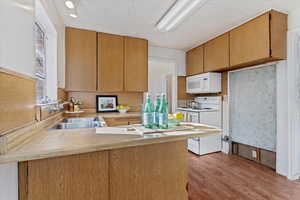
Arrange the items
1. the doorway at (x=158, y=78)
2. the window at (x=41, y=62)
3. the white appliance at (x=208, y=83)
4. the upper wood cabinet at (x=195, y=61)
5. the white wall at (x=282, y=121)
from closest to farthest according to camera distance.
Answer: the window at (x=41, y=62) < the white wall at (x=282, y=121) < the white appliance at (x=208, y=83) < the upper wood cabinet at (x=195, y=61) < the doorway at (x=158, y=78)

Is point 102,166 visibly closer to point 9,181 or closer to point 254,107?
point 9,181

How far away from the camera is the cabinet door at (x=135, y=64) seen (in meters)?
2.95

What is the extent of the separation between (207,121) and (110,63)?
2361 mm

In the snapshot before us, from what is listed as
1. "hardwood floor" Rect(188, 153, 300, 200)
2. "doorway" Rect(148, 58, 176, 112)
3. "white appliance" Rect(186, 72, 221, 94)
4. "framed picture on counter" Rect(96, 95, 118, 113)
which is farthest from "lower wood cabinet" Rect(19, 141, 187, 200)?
"doorway" Rect(148, 58, 176, 112)

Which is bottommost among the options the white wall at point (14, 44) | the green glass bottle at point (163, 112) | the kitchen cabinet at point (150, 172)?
the kitchen cabinet at point (150, 172)

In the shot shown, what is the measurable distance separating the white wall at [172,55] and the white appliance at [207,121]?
3.68 feet

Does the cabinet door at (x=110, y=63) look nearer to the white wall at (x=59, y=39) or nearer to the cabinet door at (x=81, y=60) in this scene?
the cabinet door at (x=81, y=60)

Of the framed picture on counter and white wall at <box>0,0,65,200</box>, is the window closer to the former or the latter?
white wall at <box>0,0,65,200</box>

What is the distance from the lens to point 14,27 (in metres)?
0.83

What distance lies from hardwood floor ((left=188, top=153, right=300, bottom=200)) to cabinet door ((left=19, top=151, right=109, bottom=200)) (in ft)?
4.36

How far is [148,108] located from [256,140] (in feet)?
8.71

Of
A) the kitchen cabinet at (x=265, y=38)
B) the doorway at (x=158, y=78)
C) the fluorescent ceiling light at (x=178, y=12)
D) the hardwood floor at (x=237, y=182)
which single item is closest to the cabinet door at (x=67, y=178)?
the hardwood floor at (x=237, y=182)

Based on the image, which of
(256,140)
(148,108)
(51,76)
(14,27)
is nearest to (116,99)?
(51,76)

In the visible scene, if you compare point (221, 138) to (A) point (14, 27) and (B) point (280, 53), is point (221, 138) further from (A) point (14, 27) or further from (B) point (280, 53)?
(A) point (14, 27)
